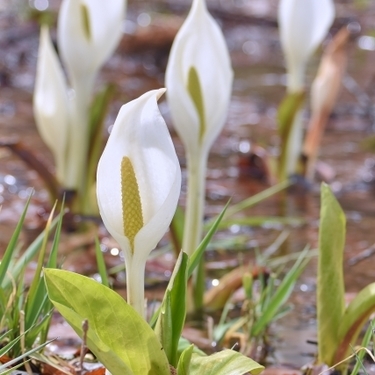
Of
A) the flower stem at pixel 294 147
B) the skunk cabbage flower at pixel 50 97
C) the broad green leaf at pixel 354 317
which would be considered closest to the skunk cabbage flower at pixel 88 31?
the skunk cabbage flower at pixel 50 97

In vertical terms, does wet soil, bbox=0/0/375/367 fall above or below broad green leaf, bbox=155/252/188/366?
below

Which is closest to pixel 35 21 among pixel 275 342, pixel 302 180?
pixel 302 180

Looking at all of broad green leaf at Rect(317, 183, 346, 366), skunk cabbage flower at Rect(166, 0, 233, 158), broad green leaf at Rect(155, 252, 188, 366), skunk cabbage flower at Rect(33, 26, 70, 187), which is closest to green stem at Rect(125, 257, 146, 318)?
broad green leaf at Rect(155, 252, 188, 366)

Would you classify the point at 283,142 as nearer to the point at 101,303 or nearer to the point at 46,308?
the point at 46,308

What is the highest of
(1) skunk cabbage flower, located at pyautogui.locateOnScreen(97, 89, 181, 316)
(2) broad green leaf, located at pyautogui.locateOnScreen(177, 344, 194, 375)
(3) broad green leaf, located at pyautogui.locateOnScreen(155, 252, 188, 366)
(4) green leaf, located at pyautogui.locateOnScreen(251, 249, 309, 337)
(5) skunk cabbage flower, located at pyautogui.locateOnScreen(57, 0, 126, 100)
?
(1) skunk cabbage flower, located at pyautogui.locateOnScreen(97, 89, 181, 316)

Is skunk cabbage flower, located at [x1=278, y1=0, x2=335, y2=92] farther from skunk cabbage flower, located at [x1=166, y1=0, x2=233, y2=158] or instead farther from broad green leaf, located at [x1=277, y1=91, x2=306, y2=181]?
skunk cabbage flower, located at [x1=166, y1=0, x2=233, y2=158]

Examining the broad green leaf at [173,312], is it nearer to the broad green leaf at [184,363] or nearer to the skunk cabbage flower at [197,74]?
the broad green leaf at [184,363]

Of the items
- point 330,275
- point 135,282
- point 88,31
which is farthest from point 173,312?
point 88,31
